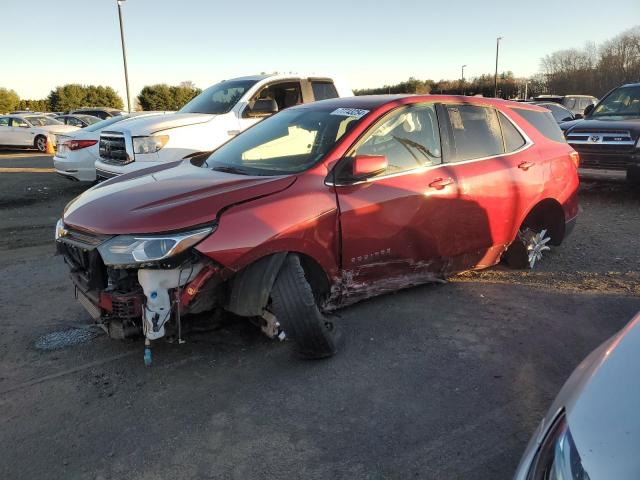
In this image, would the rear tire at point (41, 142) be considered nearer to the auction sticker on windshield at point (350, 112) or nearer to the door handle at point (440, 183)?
the auction sticker on windshield at point (350, 112)

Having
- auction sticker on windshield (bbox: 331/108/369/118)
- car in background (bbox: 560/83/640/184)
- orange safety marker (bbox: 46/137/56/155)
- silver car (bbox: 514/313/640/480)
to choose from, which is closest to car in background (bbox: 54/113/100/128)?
orange safety marker (bbox: 46/137/56/155)

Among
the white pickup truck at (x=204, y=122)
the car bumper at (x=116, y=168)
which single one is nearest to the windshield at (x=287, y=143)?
the white pickup truck at (x=204, y=122)

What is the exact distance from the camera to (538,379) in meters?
3.23

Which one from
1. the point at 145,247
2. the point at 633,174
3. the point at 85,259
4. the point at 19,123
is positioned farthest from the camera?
the point at 19,123

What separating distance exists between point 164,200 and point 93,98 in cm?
5637

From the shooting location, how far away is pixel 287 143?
13.8ft

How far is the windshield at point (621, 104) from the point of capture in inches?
380

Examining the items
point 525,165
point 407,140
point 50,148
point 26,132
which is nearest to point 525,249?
point 525,165

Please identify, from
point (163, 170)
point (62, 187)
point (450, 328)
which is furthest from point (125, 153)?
point (450, 328)

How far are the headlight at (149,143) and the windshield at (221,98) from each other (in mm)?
1038

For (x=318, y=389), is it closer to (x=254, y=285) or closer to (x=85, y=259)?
(x=254, y=285)

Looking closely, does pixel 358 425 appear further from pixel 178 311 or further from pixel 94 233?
pixel 94 233

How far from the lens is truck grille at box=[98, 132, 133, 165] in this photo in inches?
299

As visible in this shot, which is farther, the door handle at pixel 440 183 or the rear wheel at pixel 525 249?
the rear wheel at pixel 525 249
